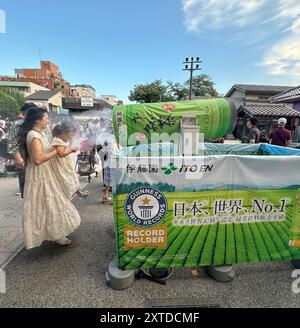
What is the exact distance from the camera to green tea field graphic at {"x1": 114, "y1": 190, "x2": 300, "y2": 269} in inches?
75.7

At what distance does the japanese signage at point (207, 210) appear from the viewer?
1828 millimetres

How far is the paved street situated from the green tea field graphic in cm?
24

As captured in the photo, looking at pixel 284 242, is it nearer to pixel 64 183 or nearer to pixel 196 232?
pixel 196 232

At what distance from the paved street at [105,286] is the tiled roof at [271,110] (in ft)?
36.5

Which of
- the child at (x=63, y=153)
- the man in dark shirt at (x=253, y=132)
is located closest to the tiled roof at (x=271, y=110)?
the man in dark shirt at (x=253, y=132)

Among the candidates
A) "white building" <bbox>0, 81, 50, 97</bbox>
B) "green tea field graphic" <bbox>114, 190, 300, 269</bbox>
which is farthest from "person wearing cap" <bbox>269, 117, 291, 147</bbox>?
"white building" <bbox>0, 81, 50, 97</bbox>

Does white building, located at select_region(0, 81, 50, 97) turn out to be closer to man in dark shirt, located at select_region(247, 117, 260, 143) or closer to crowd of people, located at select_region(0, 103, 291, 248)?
man in dark shirt, located at select_region(247, 117, 260, 143)

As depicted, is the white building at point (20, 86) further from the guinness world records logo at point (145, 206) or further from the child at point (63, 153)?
the guinness world records logo at point (145, 206)

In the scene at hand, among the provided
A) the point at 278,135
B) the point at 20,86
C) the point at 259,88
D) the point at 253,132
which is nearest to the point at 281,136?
the point at 278,135

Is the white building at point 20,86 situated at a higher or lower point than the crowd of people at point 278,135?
higher
